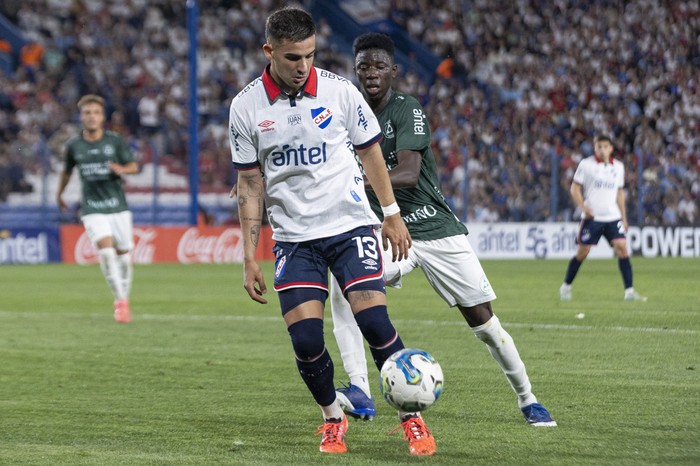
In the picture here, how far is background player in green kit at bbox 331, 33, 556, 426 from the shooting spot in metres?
6.96

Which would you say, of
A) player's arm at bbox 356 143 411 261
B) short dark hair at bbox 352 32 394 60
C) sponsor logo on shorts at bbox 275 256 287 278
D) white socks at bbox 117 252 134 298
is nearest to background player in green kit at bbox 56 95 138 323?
white socks at bbox 117 252 134 298

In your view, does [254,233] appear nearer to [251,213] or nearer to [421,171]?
[251,213]

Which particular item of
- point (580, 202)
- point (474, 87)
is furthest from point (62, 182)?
point (474, 87)

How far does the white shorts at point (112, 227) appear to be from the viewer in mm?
14391

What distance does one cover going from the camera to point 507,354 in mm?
6945

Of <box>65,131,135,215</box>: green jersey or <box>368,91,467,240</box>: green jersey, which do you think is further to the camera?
<box>65,131,135,215</box>: green jersey

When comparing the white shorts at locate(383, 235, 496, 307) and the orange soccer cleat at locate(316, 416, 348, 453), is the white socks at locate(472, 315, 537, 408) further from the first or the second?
the orange soccer cleat at locate(316, 416, 348, 453)

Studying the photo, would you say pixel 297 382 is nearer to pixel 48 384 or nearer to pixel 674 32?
pixel 48 384

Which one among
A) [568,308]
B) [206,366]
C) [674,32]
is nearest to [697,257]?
[674,32]

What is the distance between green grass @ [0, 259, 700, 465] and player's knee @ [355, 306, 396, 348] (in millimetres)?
571

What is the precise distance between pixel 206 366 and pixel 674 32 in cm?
2880

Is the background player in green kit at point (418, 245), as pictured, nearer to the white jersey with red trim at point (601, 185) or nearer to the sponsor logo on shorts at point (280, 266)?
the sponsor logo on shorts at point (280, 266)

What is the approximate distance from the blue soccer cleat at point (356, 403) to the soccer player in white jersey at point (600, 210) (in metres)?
9.59

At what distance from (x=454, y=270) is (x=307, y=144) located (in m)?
1.39
